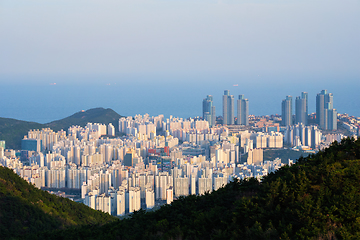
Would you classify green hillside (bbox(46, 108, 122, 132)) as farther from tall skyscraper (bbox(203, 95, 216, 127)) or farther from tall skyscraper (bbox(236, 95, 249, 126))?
tall skyscraper (bbox(236, 95, 249, 126))

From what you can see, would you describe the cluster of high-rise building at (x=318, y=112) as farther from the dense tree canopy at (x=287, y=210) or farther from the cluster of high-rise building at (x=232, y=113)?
the dense tree canopy at (x=287, y=210)

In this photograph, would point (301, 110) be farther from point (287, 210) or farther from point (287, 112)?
point (287, 210)

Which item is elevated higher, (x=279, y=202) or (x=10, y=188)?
(x=279, y=202)

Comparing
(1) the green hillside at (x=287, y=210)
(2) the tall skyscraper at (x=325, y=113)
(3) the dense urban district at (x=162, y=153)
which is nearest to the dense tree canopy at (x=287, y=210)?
(1) the green hillside at (x=287, y=210)

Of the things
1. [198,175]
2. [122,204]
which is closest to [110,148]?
[198,175]

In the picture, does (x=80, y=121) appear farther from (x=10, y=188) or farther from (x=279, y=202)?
(x=279, y=202)

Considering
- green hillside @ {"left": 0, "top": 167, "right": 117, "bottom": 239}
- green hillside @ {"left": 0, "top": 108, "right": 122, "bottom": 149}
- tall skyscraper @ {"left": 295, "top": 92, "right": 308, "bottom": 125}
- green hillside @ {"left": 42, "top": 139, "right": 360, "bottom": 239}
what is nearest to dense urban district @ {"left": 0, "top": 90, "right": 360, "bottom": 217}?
tall skyscraper @ {"left": 295, "top": 92, "right": 308, "bottom": 125}
